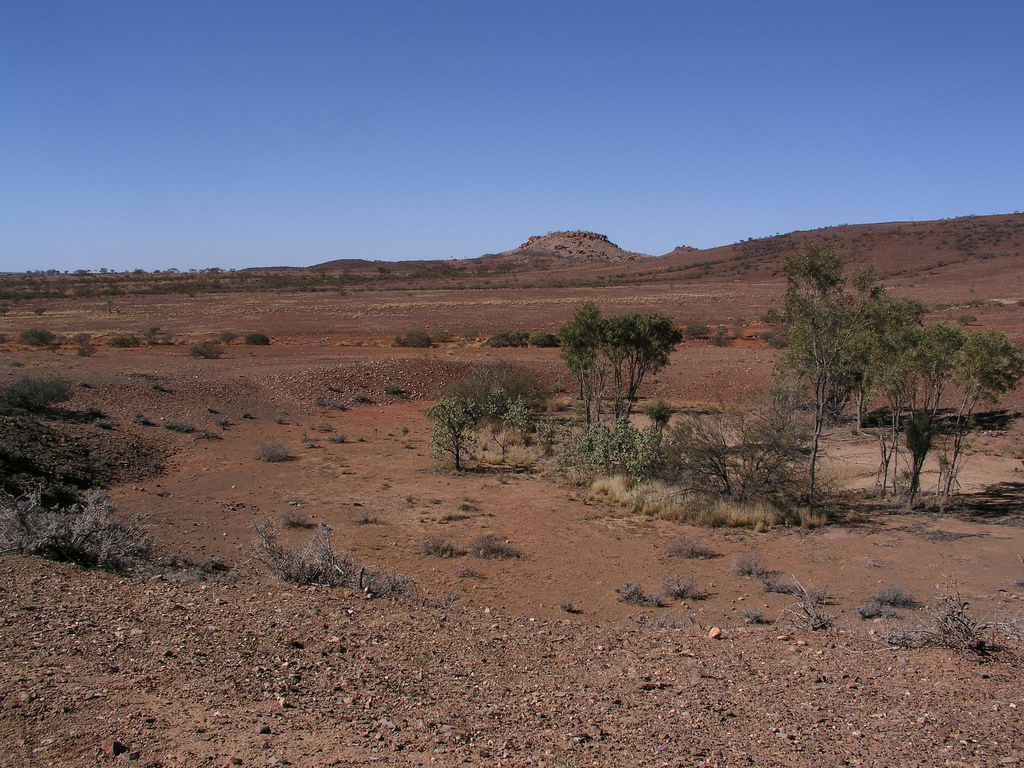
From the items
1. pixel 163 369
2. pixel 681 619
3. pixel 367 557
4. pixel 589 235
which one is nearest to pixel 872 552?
pixel 681 619

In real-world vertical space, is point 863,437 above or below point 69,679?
below

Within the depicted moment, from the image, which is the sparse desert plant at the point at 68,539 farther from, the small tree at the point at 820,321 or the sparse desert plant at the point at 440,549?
the small tree at the point at 820,321

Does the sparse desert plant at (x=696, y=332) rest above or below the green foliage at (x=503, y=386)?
above

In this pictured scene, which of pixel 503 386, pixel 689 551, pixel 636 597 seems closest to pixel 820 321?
pixel 689 551

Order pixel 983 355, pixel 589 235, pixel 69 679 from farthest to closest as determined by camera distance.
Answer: pixel 589 235 → pixel 983 355 → pixel 69 679

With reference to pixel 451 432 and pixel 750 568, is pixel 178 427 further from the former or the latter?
pixel 750 568

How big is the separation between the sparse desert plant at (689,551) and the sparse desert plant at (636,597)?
231 cm

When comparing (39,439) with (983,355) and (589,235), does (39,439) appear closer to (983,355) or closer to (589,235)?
(983,355)

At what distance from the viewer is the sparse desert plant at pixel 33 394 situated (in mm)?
18578

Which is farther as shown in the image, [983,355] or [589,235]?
[589,235]

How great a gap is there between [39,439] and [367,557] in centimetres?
1008

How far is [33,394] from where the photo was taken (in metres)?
19.1

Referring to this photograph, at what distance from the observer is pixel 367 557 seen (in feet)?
36.7

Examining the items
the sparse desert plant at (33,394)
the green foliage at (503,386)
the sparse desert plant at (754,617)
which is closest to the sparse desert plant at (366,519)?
the sparse desert plant at (754,617)
